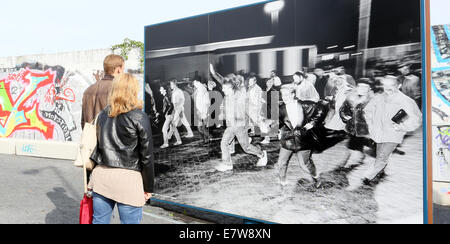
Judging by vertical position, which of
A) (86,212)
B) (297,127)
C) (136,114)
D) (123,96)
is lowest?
(86,212)

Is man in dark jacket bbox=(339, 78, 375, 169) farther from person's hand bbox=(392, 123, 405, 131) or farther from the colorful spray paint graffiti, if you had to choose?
the colorful spray paint graffiti

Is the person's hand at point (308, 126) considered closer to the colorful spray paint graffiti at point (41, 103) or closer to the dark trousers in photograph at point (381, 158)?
the dark trousers in photograph at point (381, 158)

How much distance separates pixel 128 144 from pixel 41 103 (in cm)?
1060

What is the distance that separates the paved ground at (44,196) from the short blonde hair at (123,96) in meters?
1.13

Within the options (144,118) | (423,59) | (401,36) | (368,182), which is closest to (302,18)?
(401,36)

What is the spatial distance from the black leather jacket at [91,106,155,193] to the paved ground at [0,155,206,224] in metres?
0.81

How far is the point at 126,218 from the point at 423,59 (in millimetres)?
2674

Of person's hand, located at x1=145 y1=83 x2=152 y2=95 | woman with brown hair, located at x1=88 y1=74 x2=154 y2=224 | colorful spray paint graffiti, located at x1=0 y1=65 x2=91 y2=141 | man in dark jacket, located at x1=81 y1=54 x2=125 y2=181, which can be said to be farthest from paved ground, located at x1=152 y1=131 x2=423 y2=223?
colorful spray paint graffiti, located at x1=0 y1=65 x2=91 y2=141

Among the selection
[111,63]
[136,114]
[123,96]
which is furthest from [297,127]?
[111,63]

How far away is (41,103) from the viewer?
11531 mm

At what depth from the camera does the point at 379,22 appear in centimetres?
298

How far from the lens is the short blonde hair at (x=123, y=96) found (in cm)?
250

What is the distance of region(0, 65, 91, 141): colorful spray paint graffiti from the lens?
1080 centimetres

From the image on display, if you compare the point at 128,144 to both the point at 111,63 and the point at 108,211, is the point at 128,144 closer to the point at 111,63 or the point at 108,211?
the point at 108,211
